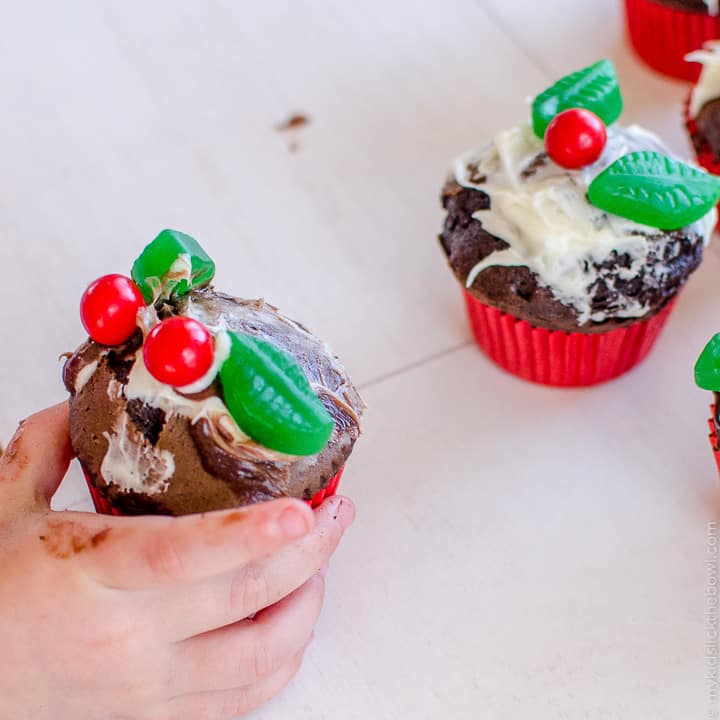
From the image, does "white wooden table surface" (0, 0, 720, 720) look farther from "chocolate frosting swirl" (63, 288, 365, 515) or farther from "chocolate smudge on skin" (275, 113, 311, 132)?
"chocolate frosting swirl" (63, 288, 365, 515)

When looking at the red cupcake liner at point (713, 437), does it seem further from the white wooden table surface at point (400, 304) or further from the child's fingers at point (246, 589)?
the child's fingers at point (246, 589)

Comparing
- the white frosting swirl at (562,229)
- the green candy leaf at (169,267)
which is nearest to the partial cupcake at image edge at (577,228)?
the white frosting swirl at (562,229)

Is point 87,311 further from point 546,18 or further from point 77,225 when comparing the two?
point 546,18

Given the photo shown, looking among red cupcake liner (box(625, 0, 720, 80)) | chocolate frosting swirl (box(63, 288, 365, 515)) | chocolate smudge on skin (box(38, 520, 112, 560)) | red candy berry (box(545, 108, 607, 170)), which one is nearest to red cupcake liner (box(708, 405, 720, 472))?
red candy berry (box(545, 108, 607, 170))

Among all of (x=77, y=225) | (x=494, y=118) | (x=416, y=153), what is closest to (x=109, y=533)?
(x=77, y=225)

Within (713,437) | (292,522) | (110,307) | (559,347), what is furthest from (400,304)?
(292,522)
